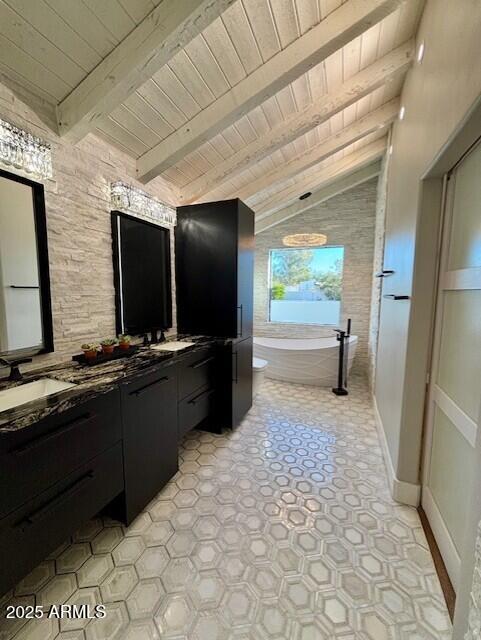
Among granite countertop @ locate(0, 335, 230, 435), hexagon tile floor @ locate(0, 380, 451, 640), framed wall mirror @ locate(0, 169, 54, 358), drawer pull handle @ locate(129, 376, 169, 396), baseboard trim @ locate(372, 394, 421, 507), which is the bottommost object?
hexagon tile floor @ locate(0, 380, 451, 640)

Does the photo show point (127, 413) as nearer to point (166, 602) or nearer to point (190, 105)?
point (166, 602)

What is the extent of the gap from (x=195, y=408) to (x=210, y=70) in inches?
93.4

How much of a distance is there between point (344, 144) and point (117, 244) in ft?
8.59

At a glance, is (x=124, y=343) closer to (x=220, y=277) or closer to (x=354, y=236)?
(x=220, y=277)

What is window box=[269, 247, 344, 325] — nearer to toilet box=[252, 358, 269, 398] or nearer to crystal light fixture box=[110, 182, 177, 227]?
toilet box=[252, 358, 269, 398]

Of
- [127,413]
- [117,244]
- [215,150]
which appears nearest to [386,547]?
[127,413]

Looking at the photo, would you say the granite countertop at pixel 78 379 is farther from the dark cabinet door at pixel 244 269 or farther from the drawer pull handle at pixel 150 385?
the dark cabinet door at pixel 244 269

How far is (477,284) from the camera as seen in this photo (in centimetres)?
118

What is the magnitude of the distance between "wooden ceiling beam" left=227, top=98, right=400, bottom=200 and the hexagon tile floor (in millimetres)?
2969

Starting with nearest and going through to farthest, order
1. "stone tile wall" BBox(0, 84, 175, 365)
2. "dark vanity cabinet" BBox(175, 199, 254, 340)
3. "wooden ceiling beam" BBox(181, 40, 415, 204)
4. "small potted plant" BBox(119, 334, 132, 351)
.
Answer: "stone tile wall" BBox(0, 84, 175, 365)
"small potted plant" BBox(119, 334, 132, 351)
"wooden ceiling beam" BBox(181, 40, 415, 204)
"dark vanity cabinet" BBox(175, 199, 254, 340)

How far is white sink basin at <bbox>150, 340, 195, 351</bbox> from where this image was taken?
220cm

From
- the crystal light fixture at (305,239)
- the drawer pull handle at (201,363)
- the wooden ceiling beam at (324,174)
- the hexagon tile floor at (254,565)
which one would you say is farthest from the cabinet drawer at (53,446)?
the crystal light fixture at (305,239)

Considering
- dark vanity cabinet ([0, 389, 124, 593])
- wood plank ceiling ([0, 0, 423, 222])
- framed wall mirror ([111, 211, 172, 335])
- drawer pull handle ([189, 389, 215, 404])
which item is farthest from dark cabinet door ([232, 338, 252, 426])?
wood plank ceiling ([0, 0, 423, 222])

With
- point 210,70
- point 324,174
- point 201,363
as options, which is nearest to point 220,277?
point 201,363
